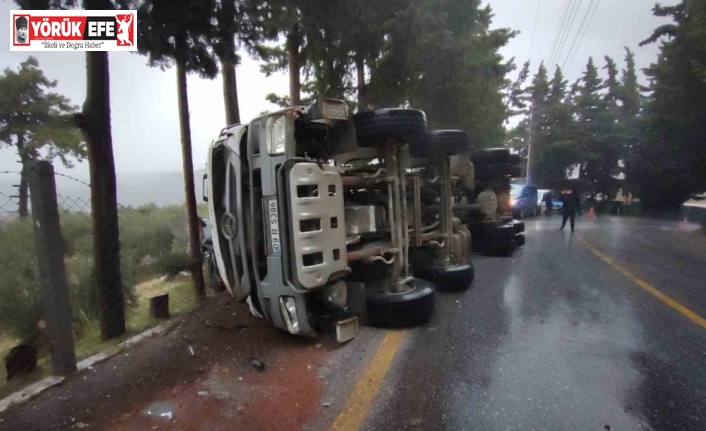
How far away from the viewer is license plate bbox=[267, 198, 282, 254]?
3.47 meters

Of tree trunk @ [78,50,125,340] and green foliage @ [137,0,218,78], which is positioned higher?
A: green foliage @ [137,0,218,78]

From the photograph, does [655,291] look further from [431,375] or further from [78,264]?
[78,264]

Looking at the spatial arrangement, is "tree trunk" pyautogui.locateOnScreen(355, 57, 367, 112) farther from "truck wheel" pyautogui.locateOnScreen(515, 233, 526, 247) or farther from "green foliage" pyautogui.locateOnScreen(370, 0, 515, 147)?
"truck wheel" pyautogui.locateOnScreen(515, 233, 526, 247)

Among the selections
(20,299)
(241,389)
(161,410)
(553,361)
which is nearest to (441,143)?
(553,361)

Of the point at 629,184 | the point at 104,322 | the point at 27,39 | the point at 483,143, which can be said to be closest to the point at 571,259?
the point at 104,322

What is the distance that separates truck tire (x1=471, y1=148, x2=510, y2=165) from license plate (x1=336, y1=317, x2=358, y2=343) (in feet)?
18.5

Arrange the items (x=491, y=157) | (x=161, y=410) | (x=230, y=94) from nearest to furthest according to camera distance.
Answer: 1. (x=161, y=410)
2. (x=230, y=94)
3. (x=491, y=157)

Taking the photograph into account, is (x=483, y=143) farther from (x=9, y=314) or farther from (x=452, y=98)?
(x=9, y=314)

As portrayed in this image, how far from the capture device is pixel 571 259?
8070 millimetres

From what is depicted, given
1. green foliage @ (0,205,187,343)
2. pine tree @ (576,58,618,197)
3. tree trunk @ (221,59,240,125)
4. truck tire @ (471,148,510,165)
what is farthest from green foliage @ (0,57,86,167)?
pine tree @ (576,58,618,197)

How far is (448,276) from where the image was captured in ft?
17.9

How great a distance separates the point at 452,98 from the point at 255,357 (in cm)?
1102

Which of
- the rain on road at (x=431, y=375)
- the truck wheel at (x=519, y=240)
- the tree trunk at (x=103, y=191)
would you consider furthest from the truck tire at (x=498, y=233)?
the tree trunk at (x=103, y=191)

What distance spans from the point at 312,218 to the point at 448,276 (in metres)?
2.76
